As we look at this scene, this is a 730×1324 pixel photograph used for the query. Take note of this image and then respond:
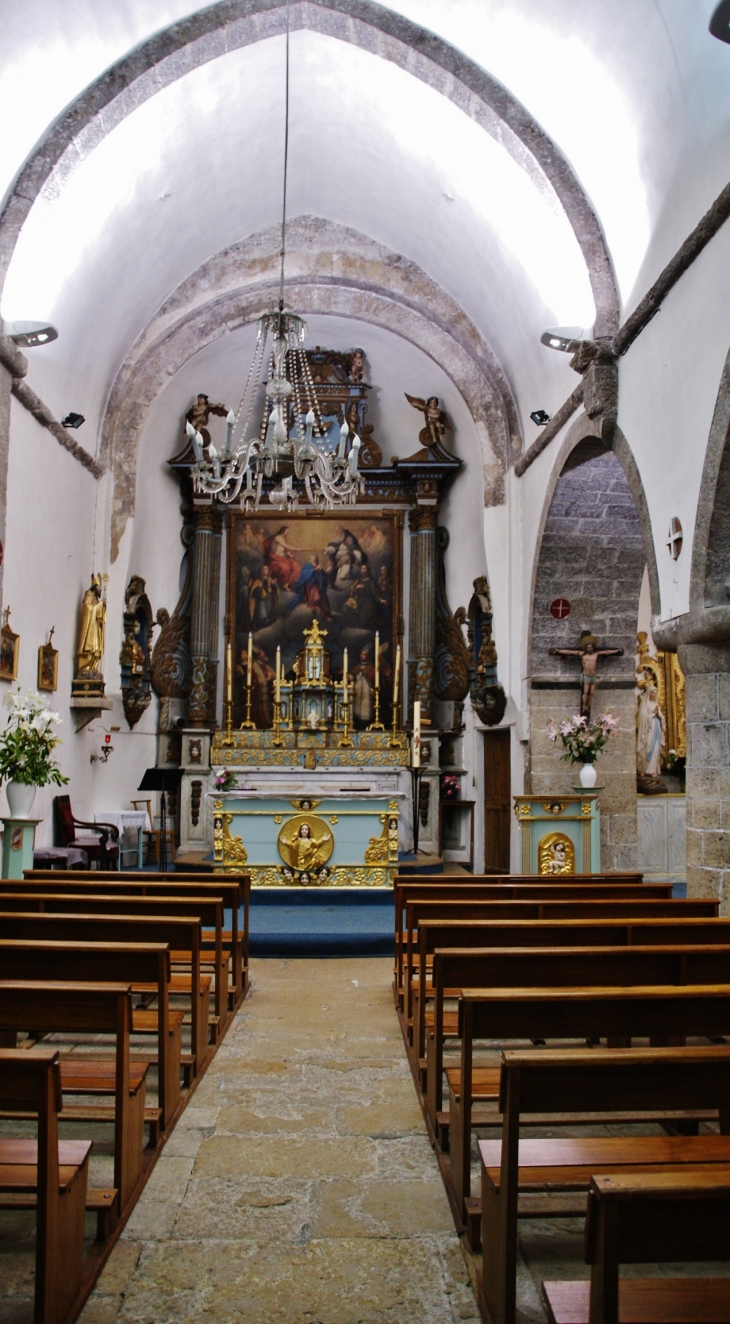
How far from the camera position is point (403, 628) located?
14125 millimetres

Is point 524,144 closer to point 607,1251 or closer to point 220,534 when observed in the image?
point 220,534

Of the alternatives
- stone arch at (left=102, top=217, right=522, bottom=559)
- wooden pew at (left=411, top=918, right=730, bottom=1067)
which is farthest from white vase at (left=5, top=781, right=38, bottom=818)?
stone arch at (left=102, top=217, right=522, bottom=559)

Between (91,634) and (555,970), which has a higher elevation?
(91,634)

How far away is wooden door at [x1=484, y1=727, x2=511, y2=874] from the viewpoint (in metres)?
12.2

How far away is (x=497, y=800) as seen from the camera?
12.5 m

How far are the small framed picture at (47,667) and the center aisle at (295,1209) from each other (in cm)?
580

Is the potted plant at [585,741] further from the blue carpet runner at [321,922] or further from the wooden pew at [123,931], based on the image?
the wooden pew at [123,931]

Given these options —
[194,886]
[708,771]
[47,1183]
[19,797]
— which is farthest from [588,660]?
[47,1183]

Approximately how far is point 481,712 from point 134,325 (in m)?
6.35

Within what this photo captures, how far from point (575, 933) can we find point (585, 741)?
620 centimetres

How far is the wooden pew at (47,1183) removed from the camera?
222 centimetres

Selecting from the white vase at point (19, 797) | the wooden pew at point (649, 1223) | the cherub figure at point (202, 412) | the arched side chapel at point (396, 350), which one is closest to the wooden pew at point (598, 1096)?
the wooden pew at point (649, 1223)

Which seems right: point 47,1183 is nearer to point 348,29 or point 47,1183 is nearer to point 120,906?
point 120,906

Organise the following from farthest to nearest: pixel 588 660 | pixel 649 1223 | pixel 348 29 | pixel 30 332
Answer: pixel 588 660 → pixel 348 29 → pixel 30 332 → pixel 649 1223
